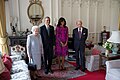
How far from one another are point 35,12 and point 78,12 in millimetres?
1671

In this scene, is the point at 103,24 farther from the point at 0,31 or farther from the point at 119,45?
the point at 0,31

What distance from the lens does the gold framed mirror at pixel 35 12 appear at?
559 centimetres

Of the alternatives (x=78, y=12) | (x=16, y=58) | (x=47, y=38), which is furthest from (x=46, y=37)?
(x=78, y=12)

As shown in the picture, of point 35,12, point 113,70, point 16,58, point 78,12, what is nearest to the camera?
point 113,70

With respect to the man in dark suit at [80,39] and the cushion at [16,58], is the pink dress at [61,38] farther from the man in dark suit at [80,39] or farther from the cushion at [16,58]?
the cushion at [16,58]

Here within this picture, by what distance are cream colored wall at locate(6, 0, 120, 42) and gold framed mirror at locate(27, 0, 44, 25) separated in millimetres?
137

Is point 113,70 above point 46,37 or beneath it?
beneath

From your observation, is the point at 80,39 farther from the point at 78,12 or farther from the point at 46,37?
the point at 78,12

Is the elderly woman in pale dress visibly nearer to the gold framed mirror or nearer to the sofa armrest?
the sofa armrest

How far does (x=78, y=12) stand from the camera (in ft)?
20.2

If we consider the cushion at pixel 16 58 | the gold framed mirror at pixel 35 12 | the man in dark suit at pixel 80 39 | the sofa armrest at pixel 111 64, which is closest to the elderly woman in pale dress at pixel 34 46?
the cushion at pixel 16 58

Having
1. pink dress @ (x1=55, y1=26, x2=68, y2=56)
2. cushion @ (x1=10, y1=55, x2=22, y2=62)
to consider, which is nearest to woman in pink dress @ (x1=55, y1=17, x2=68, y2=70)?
pink dress @ (x1=55, y1=26, x2=68, y2=56)

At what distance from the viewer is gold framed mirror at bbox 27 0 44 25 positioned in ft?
18.3

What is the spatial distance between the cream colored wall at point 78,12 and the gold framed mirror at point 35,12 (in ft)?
0.45
